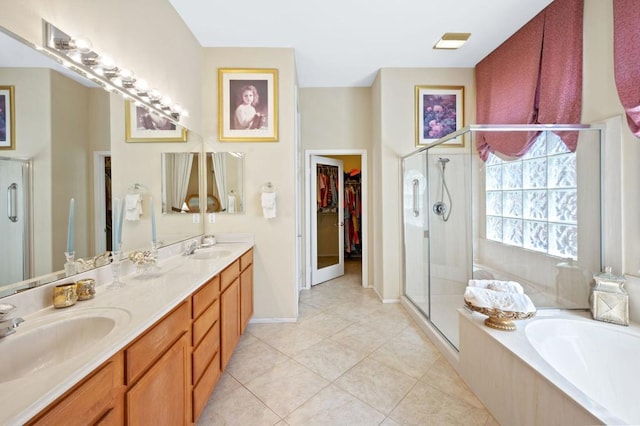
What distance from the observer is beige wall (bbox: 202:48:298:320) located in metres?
2.75

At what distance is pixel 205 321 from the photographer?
5.01 feet

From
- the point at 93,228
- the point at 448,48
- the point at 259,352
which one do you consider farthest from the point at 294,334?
the point at 448,48

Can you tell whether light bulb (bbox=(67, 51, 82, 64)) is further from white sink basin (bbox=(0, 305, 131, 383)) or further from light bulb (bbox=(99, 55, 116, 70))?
white sink basin (bbox=(0, 305, 131, 383))

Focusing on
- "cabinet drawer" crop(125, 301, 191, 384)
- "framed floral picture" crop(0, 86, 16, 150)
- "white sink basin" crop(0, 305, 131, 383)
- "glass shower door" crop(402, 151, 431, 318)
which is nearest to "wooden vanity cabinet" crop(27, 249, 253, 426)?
"cabinet drawer" crop(125, 301, 191, 384)

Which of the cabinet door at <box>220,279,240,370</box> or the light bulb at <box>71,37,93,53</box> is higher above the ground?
the light bulb at <box>71,37,93,53</box>

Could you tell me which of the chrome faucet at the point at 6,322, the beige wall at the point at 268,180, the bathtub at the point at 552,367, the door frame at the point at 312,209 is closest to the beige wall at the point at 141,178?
the beige wall at the point at 268,180

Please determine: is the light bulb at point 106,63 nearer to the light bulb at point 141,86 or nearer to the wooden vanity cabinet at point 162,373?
the light bulb at point 141,86

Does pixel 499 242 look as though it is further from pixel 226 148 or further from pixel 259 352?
pixel 226 148

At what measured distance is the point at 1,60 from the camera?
1000 millimetres

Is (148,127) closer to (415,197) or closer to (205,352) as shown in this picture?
(205,352)

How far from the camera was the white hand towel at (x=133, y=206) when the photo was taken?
1.63m

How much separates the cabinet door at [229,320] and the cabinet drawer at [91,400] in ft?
3.19

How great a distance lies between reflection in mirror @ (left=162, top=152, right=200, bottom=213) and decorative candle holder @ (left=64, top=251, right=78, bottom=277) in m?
0.83

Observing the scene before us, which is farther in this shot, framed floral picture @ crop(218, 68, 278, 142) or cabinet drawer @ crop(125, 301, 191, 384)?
framed floral picture @ crop(218, 68, 278, 142)
